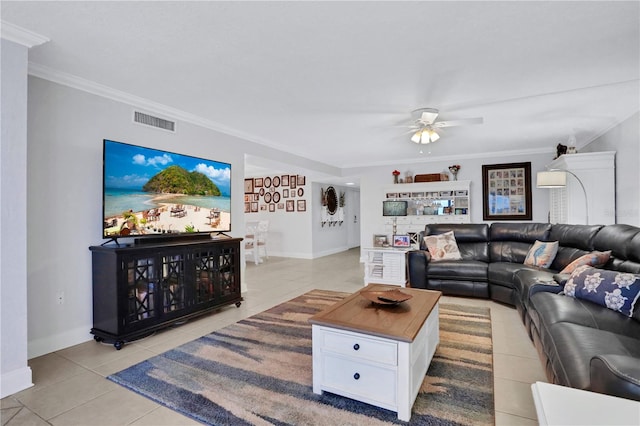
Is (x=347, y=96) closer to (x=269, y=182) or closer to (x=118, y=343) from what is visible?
(x=118, y=343)

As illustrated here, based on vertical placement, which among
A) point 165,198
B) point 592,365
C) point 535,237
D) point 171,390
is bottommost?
point 171,390

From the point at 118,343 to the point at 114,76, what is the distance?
237cm

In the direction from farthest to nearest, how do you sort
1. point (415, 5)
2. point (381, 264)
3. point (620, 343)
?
point (381, 264) < point (415, 5) < point (620, 343)

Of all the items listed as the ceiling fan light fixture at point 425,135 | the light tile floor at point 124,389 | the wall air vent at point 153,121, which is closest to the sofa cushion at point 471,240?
the light tile floor at point 124,389

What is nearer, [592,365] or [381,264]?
[592,365]

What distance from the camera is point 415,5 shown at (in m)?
1.96

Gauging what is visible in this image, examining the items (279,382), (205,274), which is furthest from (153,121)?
(279,382)

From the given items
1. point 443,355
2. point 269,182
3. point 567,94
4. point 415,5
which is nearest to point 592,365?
point 443,355

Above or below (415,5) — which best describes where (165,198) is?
below

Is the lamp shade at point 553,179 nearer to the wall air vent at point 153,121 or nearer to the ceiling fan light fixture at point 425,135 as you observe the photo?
the ceiling fan light fixture at point 425,135

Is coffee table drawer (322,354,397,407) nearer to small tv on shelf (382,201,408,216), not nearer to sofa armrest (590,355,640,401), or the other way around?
sofa armrest (590,355,640,401)

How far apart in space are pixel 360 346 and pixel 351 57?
2164 millimetres

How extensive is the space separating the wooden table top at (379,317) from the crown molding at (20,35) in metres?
2.72

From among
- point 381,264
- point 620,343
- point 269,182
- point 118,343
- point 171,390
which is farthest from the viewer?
point 269,182
